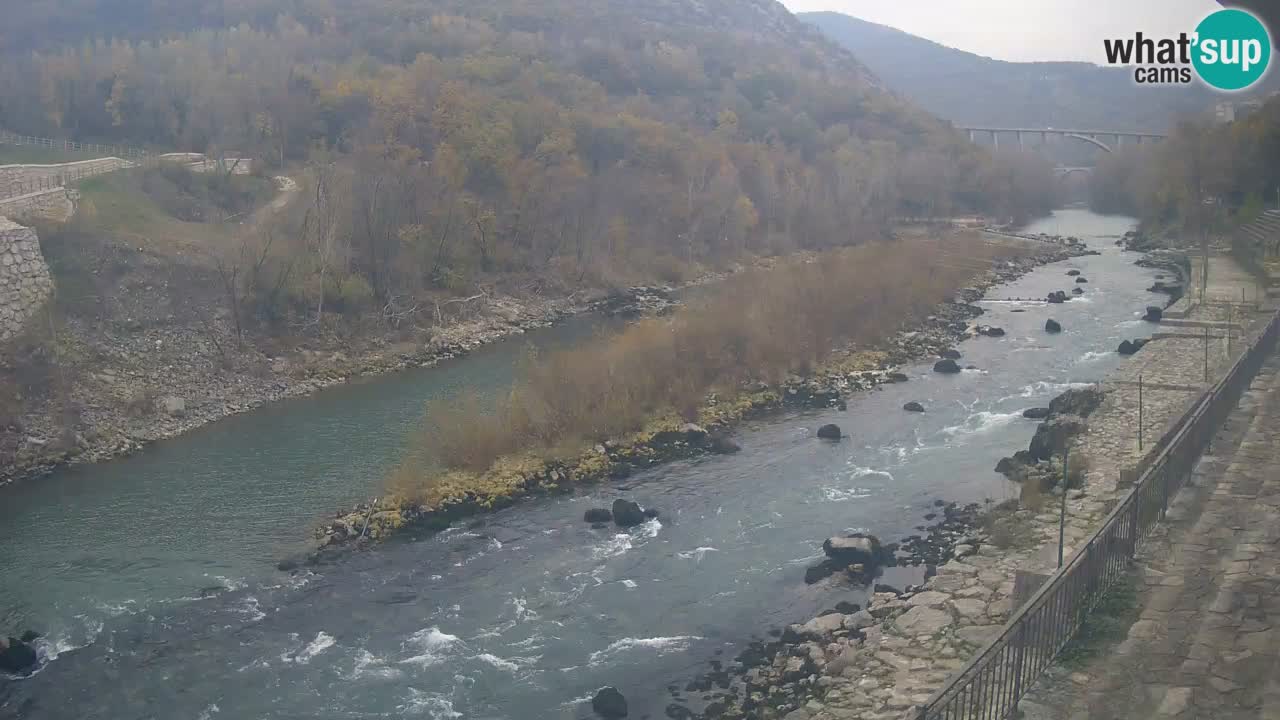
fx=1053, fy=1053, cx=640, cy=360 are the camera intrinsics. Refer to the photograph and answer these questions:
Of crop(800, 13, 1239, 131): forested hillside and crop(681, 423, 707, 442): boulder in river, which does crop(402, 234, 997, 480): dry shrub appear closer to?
crop(681, 423, 707, 442): boulder in river

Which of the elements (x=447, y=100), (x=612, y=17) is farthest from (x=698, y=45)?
(x=447, y=100)

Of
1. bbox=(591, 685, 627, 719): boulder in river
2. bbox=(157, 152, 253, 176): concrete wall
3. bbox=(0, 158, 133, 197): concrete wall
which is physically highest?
bbox=(157, 152, 253, 176): concrete wall

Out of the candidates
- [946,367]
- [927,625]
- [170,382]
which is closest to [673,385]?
[946,367]

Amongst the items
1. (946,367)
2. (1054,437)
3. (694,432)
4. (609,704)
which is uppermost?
(946,367)

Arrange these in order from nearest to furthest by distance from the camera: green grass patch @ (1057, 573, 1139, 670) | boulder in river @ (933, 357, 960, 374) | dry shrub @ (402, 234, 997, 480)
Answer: green grass patch @ (1057, 573, 1139, 670) → dry shrub @ (402, 234, 997, 480) → boulder in river @ (933, 357, 960, 374)

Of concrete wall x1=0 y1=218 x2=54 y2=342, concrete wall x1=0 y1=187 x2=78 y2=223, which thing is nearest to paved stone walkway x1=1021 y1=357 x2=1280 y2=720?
concrete wall x1=0 y1=218 x2=54 y2=342

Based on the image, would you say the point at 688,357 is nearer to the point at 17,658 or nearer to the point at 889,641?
the point at 889,641

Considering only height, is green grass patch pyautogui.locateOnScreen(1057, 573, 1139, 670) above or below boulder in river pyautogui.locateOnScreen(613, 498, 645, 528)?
above
